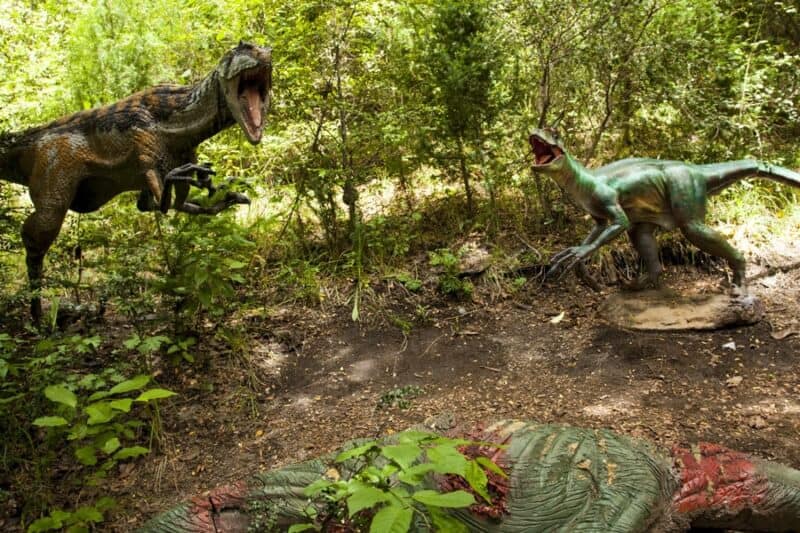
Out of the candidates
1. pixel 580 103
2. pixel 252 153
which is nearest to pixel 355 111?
pixel 252 153

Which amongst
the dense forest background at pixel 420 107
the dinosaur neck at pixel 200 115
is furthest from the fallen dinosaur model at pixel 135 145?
the dense forest background at pixel 420 107

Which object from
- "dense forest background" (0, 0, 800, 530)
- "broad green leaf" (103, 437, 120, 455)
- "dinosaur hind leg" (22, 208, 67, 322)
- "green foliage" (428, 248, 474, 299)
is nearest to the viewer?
"broad green leaf" (103, 437, 120, 455)

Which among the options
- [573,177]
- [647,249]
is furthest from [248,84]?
[647,249]

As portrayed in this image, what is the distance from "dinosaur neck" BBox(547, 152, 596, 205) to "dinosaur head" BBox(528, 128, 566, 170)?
4 cm

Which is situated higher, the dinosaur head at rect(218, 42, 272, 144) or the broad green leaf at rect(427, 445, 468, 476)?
the dinosaur head at rect(218, 42, 272, 144)

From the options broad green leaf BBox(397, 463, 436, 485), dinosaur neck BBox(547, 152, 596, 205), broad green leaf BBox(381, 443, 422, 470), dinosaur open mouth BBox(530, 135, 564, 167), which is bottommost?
broad green leaf BBox(397, 463, 436, 485)

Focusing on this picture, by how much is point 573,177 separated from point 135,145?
8.65 feet

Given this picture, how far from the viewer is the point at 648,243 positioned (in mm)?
4461

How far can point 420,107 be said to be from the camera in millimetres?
5562

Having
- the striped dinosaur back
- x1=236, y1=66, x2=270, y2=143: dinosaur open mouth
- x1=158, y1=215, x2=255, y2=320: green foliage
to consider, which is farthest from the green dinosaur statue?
the striped dinosaur back

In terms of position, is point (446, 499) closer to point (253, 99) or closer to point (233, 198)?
point (253, 99)

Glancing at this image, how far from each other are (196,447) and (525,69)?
14.3ft

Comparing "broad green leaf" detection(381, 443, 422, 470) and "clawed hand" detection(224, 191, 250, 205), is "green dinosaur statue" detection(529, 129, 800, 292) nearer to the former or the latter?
"clawed hand" detection(224, 191, 250, 205)

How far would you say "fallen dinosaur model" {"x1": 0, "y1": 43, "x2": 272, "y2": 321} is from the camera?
329 centimetres
